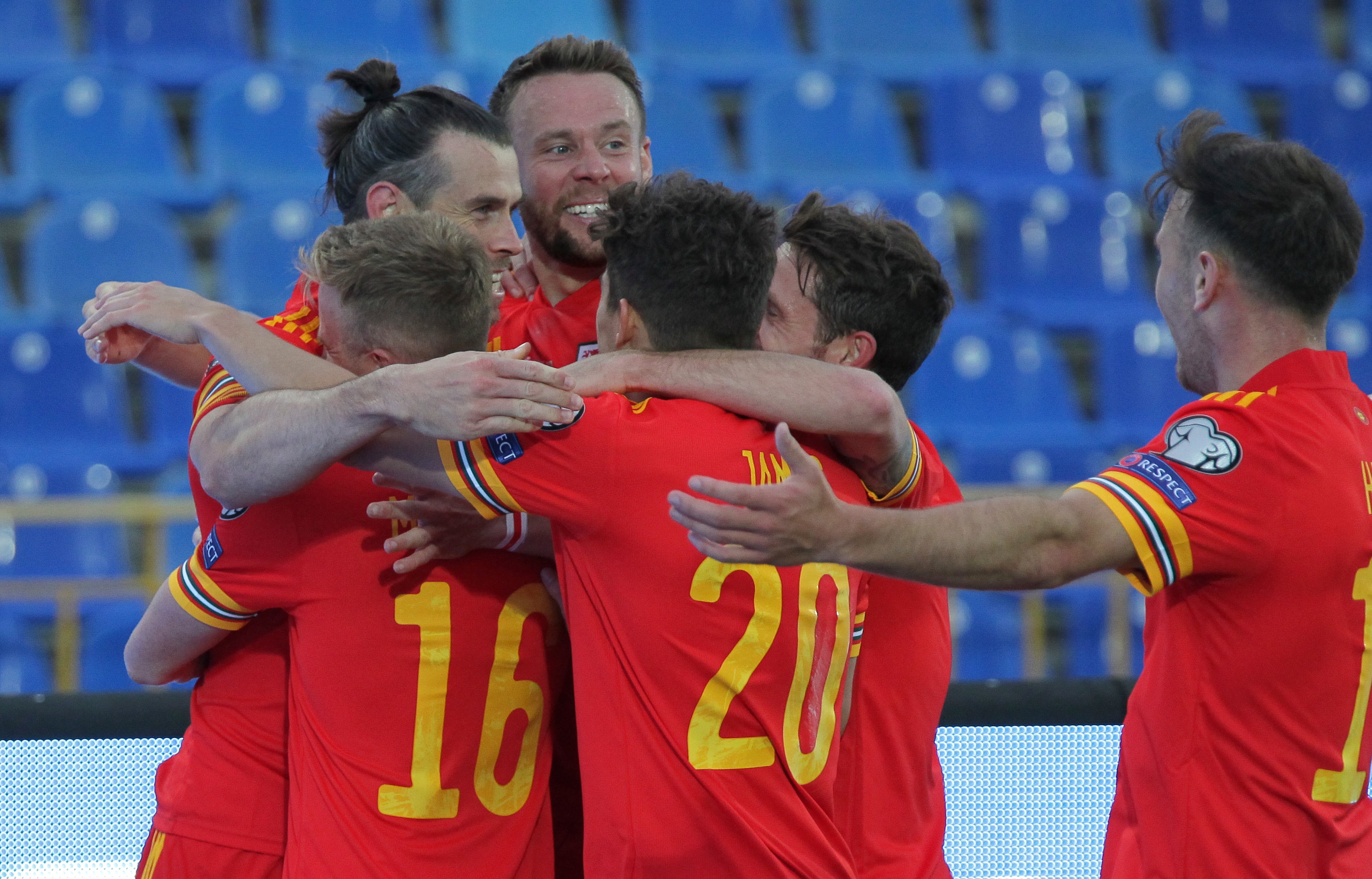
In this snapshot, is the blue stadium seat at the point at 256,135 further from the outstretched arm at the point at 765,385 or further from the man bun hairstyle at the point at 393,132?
the outstretched arm at the point at 765,385

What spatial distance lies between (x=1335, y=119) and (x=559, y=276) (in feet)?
20.7

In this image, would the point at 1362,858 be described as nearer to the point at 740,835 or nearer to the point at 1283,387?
the point at 1283,387

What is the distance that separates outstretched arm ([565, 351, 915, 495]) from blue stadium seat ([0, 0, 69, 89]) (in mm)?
6056

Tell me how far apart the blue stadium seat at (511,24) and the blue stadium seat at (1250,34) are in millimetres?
3617

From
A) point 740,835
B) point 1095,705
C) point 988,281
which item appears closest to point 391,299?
point 740,835

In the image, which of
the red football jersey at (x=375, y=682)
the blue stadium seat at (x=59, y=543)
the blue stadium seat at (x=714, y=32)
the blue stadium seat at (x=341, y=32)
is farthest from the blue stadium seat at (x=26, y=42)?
the red football jersey at (x=375, y=682)

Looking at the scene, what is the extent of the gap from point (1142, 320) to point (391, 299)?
18.8 feet

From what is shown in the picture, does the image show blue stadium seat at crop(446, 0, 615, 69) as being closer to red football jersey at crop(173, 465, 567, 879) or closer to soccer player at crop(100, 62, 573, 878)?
soccer player at crop(100, 62, 573, 878)

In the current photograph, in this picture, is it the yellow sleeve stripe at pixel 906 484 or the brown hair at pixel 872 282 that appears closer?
the yellow sleeve stripe at pixel 906 484

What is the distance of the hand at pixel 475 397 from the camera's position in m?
1.83

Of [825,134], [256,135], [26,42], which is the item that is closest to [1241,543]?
[825,134]

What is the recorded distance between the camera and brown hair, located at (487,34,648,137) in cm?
318

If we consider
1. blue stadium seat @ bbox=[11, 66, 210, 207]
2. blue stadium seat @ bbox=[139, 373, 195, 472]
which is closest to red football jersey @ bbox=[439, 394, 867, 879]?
blue stadium seat @ bbox=[139, 373, 195, 472]

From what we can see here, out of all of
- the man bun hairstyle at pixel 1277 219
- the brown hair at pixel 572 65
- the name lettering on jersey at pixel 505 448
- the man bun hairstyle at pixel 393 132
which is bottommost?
the name lettering on jersey at pixel 505 448
